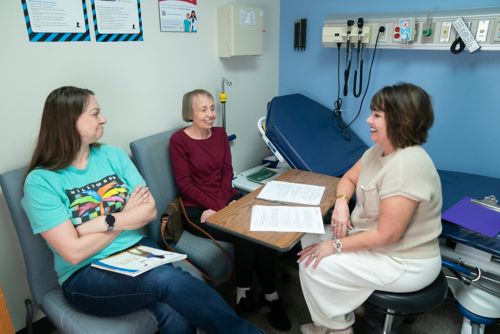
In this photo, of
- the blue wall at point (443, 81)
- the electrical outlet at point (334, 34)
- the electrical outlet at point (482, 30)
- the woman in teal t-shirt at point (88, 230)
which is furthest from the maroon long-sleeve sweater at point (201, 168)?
the electrical outlet at point (482, 30)

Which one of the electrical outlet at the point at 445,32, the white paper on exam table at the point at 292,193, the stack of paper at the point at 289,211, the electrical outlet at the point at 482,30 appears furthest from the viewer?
the electrical outlet at the point at 445,32

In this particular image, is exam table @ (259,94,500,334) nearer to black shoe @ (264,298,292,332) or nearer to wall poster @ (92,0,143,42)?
black shoe @ (264,298,292,332)

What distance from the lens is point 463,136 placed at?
2.24m

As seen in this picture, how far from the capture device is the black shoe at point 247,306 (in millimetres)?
1962

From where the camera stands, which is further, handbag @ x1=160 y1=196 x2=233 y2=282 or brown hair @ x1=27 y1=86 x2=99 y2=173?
handbag @ x1=160 y1=196 x2=233 y2=282

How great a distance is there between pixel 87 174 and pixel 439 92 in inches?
81.3

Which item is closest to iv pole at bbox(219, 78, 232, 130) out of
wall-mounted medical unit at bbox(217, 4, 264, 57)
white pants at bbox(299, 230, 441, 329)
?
wall-mounted medical unit at bbox(217, 4, 264, 57)

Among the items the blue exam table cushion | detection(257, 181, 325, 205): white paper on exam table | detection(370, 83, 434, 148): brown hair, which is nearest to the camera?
detection(370, 83, 434, 148): brown hair

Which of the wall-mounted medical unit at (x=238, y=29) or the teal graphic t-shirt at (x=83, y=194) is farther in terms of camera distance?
the wall-mounted medical unit at (x=238, y=29)

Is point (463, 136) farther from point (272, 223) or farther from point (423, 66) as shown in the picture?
point (272, 223)

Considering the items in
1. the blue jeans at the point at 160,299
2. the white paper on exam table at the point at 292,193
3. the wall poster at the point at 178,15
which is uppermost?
the wall poster at the point at 178,15

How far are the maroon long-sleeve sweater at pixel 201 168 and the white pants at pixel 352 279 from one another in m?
0.67

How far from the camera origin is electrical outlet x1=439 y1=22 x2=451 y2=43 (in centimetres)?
202

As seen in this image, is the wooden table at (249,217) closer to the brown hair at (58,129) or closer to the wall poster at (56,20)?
the brown hair at (58,129)
